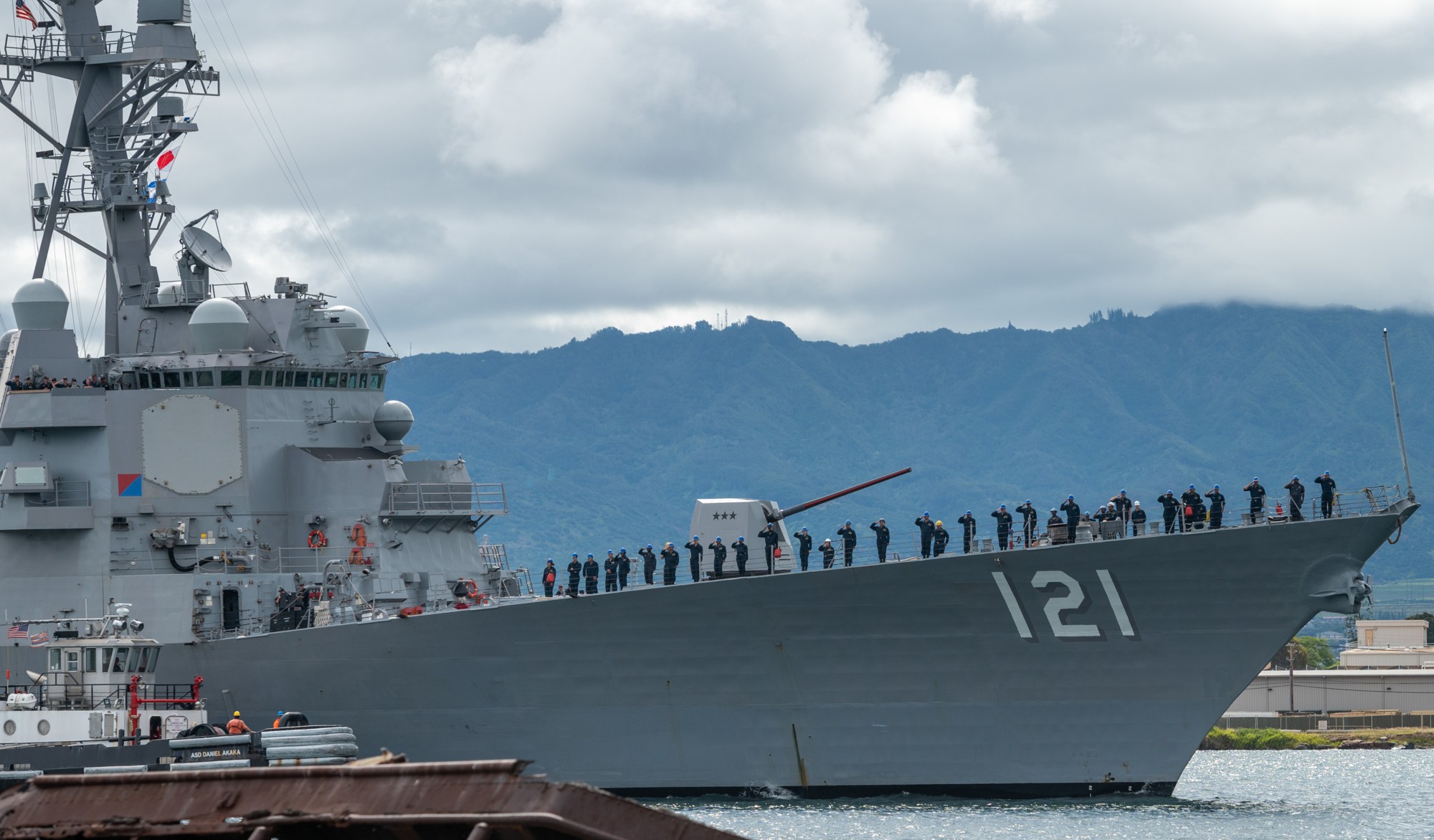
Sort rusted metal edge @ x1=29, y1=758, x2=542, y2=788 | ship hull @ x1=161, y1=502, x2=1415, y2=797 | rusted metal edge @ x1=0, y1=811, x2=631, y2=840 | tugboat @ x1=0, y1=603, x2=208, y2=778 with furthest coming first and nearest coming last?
ship hull @ x1=161, y1=502, x2=1415, y2=797, tugboat @ x1=0, y1=603, x2=208, y2=778, rusted metal edge @ x1=29, y1=758, x2=542, y2=788, rusted metal edge @ x1=0, y1=811, x2=631, y2=840

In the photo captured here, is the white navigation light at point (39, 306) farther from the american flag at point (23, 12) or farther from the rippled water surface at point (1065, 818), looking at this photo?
the rippled water surface at point (1065, 818)

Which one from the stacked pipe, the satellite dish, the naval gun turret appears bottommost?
the stacked pipe

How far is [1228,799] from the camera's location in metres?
27.8

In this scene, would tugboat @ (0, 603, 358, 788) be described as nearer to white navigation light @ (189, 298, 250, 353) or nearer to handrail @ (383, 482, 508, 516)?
handrail @ (383, 482, 508, 516)

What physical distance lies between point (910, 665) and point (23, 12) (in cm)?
1874

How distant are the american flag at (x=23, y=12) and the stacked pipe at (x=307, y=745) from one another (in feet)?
51.4

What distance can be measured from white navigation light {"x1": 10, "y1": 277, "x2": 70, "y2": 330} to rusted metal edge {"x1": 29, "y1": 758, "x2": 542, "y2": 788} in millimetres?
20877

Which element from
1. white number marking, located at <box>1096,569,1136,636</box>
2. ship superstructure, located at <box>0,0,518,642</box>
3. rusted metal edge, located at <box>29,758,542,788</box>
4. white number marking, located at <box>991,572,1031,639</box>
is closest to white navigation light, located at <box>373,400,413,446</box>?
ship superstructure, located at <box>0,0,518,642</box>

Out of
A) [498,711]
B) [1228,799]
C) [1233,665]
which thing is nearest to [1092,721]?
[1233,665]

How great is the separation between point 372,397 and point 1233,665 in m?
14.6

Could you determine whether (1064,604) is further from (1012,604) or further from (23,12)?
(23,12)

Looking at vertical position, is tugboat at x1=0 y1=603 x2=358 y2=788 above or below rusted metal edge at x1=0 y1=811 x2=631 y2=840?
above

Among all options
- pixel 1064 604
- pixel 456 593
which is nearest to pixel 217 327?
pixel 456 593

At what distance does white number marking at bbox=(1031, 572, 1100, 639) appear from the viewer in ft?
76.9
